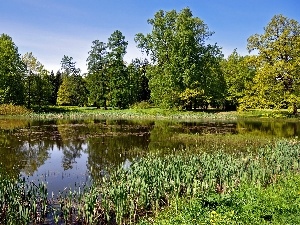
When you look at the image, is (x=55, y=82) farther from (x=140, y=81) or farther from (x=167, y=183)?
(x=167, y=183)

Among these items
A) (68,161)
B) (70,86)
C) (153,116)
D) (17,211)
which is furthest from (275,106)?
(70,86)

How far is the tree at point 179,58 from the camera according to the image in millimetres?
53719

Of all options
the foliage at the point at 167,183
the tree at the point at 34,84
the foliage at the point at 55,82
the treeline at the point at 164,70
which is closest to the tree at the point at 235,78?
the treeline at the point at 164,70

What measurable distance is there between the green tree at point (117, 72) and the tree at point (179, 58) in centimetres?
751

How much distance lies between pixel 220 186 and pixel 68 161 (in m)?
9.38

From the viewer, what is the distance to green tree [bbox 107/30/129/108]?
65.9m

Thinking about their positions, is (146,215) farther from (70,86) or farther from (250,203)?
(70,86)

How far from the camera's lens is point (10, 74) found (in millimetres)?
58250

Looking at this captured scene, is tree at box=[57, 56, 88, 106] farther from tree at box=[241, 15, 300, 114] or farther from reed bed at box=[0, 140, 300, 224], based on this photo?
reed bed at box=[0, 140, 300, 224]

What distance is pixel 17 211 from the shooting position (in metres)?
8.03

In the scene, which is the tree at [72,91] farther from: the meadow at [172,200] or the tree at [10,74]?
the meadow at [172,200]

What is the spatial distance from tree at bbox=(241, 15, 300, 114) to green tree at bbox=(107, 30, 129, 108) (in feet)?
110

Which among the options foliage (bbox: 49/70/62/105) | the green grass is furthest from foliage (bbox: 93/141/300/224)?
foliage (bbox: 49/70/62/105)

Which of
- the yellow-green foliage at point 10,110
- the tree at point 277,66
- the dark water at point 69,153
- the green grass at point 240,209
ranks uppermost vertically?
the tree at point 277,66
